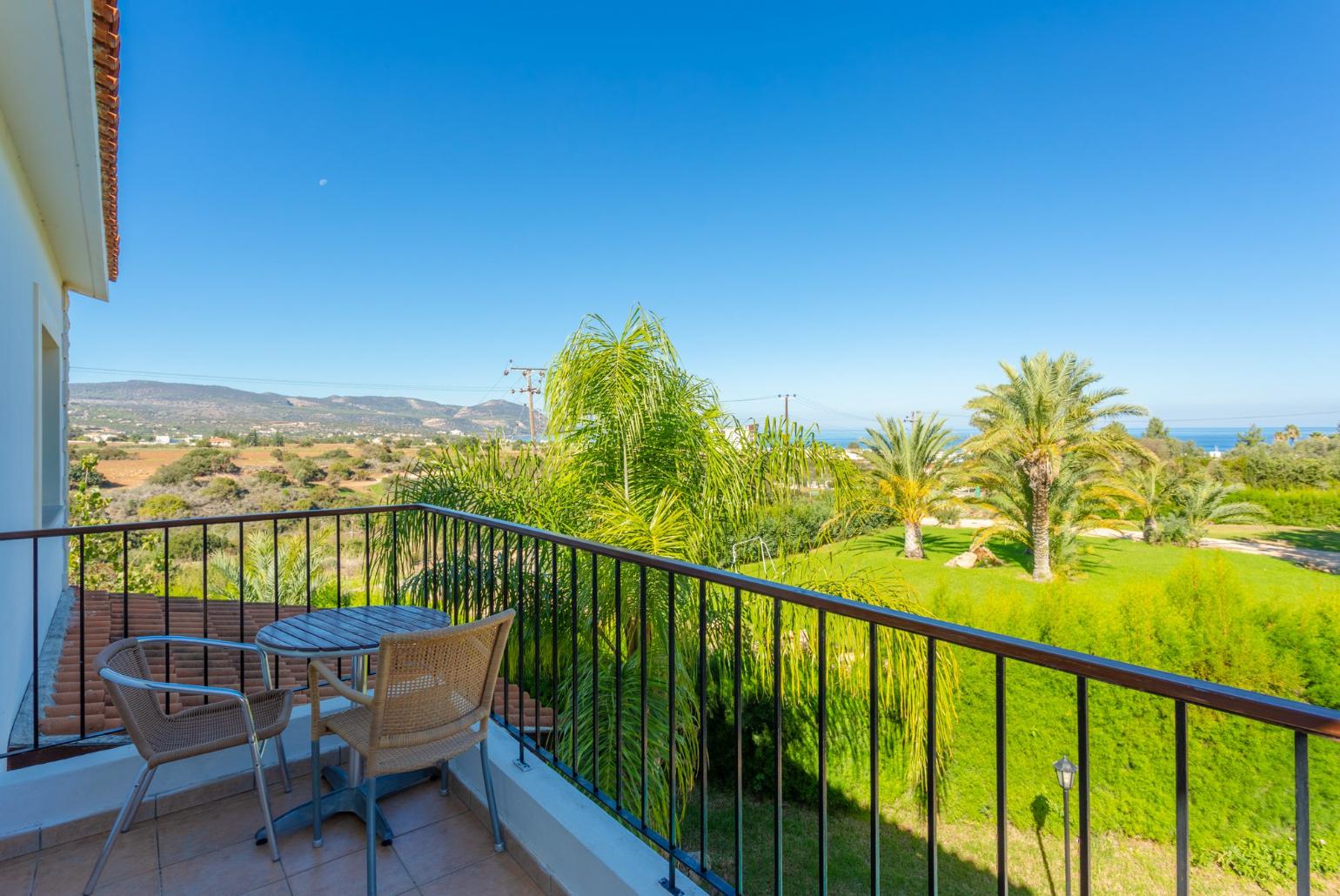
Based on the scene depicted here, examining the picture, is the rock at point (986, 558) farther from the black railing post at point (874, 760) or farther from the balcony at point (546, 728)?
the black railing post at point (874, 760)

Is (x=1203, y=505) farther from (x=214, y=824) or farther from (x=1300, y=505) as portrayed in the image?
(x=214, y=824)

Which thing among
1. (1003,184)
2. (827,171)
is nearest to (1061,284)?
(1003,184)

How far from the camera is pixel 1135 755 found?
736 centimetres

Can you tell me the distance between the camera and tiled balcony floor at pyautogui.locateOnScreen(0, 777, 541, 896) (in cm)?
204

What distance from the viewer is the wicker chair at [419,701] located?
1871mm

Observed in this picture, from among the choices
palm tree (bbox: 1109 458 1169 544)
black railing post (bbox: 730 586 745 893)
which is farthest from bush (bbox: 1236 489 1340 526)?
black railing post (bbox: 730 586 745 893)

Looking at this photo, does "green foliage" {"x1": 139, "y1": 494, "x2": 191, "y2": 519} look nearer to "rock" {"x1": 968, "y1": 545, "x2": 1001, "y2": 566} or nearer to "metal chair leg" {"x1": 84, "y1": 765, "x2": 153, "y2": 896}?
"metal chair leg" {"x1": 84, "y1": 765, "x2": 153, "y2": 896}

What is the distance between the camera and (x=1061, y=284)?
32.4 meters

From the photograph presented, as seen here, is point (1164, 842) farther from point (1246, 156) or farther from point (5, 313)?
point (1246, 156)

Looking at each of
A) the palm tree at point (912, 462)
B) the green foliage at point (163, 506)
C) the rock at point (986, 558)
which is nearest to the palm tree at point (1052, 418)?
the palm tree at point (912, 462)

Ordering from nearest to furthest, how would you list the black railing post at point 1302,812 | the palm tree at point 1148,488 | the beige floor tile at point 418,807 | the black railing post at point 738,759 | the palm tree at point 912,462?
the black railing post at point 1302,812 < the black railing post at point 738,759 < the beige floor tile at point 418,807 < the palm tree at point 1148,488 < the palm tree at point 912,462

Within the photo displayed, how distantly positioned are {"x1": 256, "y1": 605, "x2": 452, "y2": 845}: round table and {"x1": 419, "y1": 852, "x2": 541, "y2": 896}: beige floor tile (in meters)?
0.32

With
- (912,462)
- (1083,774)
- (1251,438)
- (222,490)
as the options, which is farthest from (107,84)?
(1251,438)

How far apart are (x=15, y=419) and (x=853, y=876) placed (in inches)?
324
